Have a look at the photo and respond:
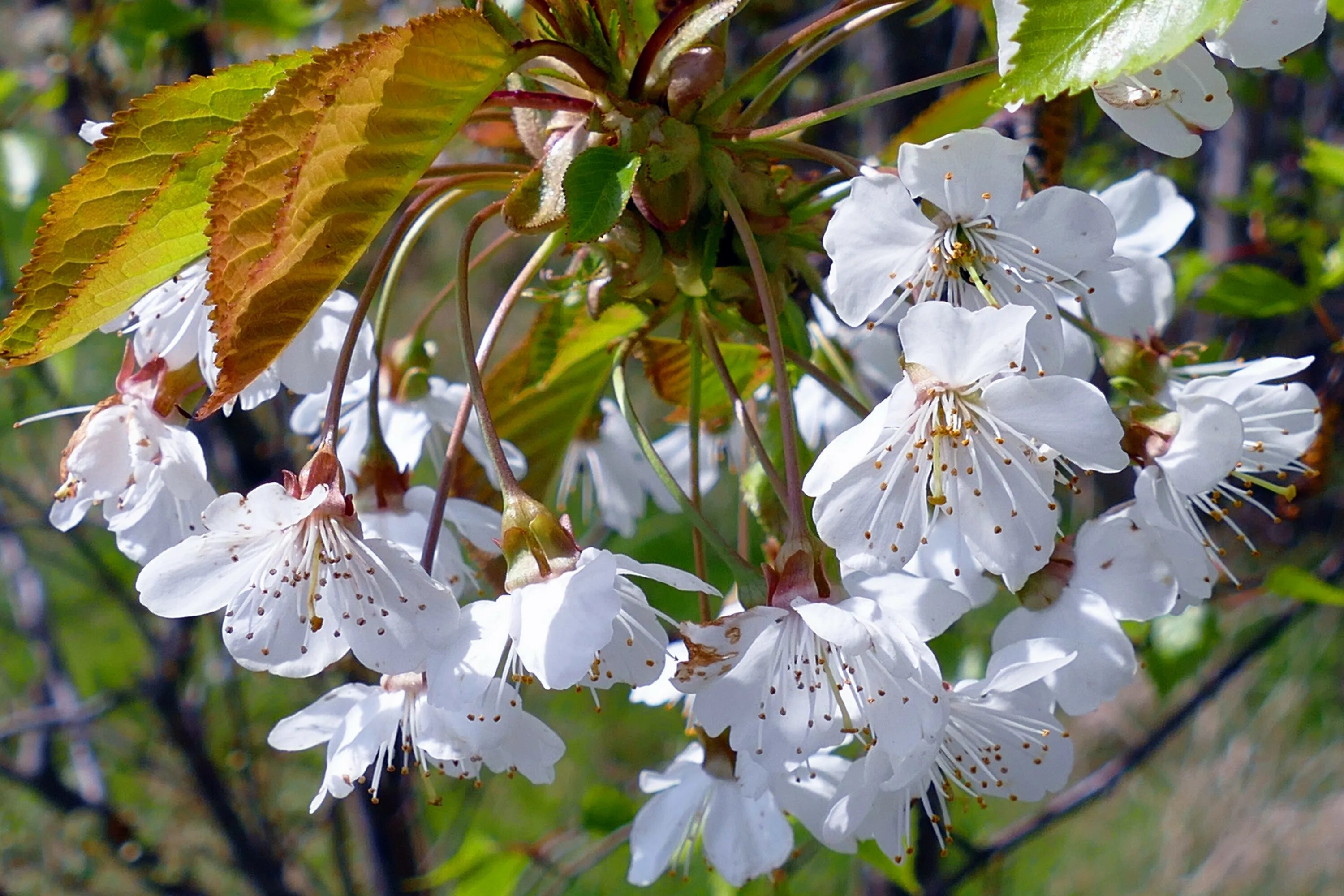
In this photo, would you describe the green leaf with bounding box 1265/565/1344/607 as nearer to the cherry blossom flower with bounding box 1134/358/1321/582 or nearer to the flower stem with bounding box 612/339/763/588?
the cherry blossom flower with bounding box 1134/358/1321/582

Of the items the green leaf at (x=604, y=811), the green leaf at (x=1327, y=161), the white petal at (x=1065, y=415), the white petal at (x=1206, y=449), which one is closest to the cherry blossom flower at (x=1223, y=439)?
the white petal at (x=1206, y=449)

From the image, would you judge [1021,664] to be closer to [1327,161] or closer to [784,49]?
[784,49]

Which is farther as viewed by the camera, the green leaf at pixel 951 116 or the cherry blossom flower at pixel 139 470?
the green leaf at pixel 951 116

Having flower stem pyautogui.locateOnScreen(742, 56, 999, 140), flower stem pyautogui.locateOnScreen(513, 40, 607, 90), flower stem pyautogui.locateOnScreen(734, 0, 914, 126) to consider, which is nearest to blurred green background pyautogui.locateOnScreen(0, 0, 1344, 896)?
flower stem pyautogui.locateOnScreen(734, 0, 914, 126)

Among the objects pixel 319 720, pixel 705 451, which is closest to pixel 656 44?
pixel 319 720

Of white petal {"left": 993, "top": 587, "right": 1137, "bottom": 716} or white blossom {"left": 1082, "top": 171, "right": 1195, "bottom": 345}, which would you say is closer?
white petal {"left": 993, "top": 587, "right": 1137, "bottom": 716}

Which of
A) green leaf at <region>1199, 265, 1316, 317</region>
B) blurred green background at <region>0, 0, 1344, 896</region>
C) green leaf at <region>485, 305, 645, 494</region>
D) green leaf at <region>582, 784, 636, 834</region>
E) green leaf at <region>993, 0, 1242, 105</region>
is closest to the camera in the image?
green leaf at <region>993, 0, 1242, 105</region>

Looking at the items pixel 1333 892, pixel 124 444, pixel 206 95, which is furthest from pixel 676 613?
pixel 1333 892

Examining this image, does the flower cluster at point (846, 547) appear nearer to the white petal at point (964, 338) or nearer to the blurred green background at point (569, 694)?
the white petal at point (964, 338)
